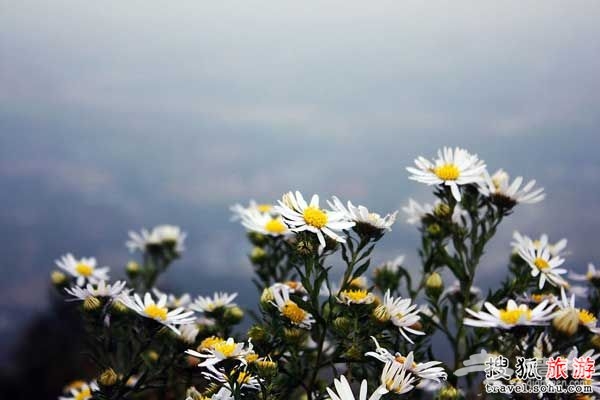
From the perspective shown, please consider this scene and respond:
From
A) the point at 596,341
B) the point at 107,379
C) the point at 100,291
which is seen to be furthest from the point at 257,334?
the point at 596,341

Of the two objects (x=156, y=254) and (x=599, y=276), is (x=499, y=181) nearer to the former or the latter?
(x=599, y=276)

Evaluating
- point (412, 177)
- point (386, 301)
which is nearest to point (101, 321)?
point (386, 301)

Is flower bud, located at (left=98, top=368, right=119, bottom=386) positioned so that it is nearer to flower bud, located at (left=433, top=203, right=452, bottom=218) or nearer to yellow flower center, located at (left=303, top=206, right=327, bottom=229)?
yellow flower center, located at (left=303, top=206, right=327, bottom=229)

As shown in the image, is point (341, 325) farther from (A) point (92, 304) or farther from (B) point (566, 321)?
(A) point (92, 304)

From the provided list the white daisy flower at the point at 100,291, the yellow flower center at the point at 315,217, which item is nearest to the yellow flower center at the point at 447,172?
the yellow flower center at the point at 315,217

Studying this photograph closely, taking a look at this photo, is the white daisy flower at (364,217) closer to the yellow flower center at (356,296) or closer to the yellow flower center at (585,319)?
the yellow flower center at (356,296)
